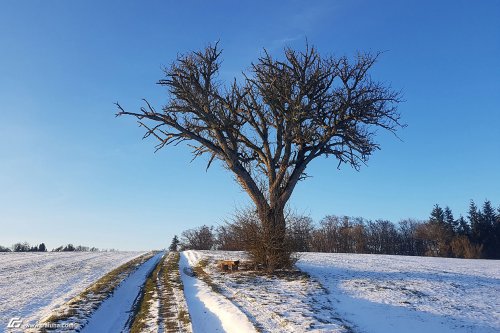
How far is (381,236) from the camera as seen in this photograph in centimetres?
11700

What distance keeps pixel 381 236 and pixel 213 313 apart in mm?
116166

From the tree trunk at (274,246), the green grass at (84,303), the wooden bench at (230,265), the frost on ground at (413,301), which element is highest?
the tree trunk at (274,246)

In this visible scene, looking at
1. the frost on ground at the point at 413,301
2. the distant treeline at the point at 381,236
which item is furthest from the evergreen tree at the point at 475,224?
the frost on ground at the point at 413,301

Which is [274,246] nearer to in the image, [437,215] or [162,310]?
[162,310]

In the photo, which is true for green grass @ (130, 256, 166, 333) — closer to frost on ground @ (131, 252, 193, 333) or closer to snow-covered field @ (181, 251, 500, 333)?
frost on ground @ (131, 252, 193, 333)

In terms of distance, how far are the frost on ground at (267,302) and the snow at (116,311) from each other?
5.30ft

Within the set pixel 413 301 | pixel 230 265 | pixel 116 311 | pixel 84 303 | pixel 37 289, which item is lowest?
pixel 413 301

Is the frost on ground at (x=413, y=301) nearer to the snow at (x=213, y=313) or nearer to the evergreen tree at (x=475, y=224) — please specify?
the snow at (x=213, y=313)

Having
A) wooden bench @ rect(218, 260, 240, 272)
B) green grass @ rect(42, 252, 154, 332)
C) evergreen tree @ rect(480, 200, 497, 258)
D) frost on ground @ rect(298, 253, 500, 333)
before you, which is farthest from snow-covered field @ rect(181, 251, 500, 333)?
evergreen tree @ rect(480, 200, 497, 258)

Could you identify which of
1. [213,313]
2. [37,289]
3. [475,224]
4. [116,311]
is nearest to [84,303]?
[116,311]

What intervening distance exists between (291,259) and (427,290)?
18.4ft

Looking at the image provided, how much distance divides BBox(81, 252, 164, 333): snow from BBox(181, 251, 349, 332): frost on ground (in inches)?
63.6

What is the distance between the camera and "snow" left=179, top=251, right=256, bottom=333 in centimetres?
816

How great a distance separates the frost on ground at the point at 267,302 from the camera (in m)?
8.21
